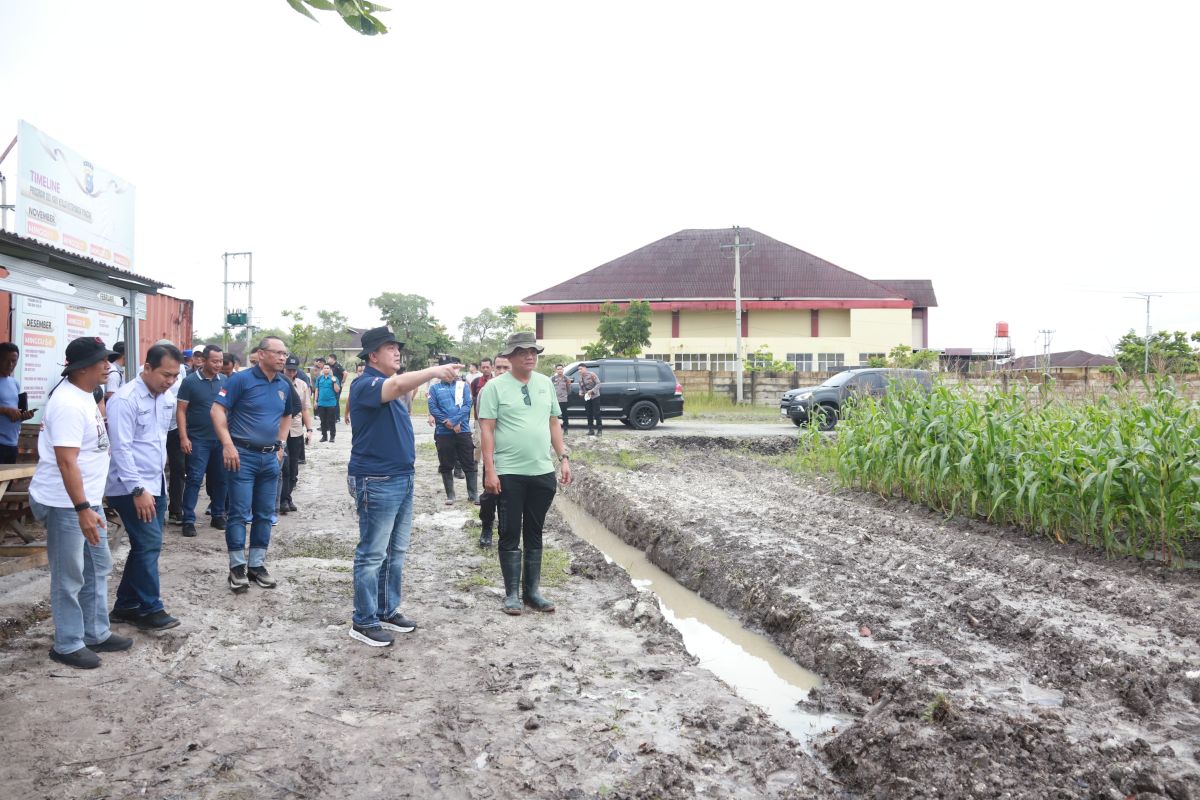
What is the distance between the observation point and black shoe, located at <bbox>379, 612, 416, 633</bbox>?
524 cm

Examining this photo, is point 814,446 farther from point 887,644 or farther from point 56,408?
point 56,408

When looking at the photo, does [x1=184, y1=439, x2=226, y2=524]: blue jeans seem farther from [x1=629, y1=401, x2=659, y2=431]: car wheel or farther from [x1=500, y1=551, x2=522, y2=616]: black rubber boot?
[x1=629, y1=401, x2=659, y2=431]: car wheel

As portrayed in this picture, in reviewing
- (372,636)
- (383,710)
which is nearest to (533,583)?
(372,636)

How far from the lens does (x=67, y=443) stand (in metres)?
4.30

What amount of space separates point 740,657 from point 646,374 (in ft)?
51.4

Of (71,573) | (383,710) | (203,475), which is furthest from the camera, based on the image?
(203,475)

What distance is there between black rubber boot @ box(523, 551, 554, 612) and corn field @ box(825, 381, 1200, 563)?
432 centimetres

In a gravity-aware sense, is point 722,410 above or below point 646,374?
below

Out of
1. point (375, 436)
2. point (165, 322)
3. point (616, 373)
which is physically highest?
point (165, 322)

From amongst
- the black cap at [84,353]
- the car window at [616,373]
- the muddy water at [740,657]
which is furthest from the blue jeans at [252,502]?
the car window at [616,373]

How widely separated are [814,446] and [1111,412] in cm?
584


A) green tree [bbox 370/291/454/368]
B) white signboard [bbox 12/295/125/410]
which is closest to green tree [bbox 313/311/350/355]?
green tree [bbox 370/291/454/368]

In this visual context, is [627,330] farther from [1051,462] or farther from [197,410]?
[1051,462]

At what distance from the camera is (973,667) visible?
4.58 meters
